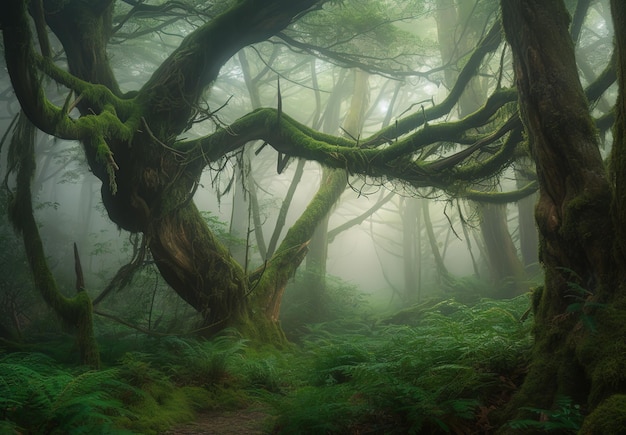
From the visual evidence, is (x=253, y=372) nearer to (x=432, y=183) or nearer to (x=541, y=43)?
(x=432, y=183)

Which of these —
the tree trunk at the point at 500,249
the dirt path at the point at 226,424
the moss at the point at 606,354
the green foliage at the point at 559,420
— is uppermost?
the tree trunk at the point at 500,249

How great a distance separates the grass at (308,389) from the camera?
2971mm

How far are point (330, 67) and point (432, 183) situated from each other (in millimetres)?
11831

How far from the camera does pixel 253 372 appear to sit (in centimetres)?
551

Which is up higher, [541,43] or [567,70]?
[541,43]

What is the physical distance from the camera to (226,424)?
4.24 metres

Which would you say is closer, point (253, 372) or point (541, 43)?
point (541, 43)

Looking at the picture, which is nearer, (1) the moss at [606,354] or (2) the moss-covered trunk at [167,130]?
(1) the moss at [606,354]

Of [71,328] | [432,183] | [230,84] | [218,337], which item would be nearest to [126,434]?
[71,328]

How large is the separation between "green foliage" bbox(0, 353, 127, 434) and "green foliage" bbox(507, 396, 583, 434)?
2781 mm

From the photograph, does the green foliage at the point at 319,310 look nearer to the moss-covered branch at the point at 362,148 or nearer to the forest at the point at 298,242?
the forest at the point at 298,242

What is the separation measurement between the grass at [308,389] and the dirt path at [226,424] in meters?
0.12

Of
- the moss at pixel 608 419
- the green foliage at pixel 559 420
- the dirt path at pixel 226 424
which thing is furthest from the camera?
the dirt path at pixel 226 424

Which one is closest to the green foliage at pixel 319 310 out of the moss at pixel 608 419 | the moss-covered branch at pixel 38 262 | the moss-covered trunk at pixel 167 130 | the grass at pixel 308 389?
the moss-covered trunk at pixel 167 130
